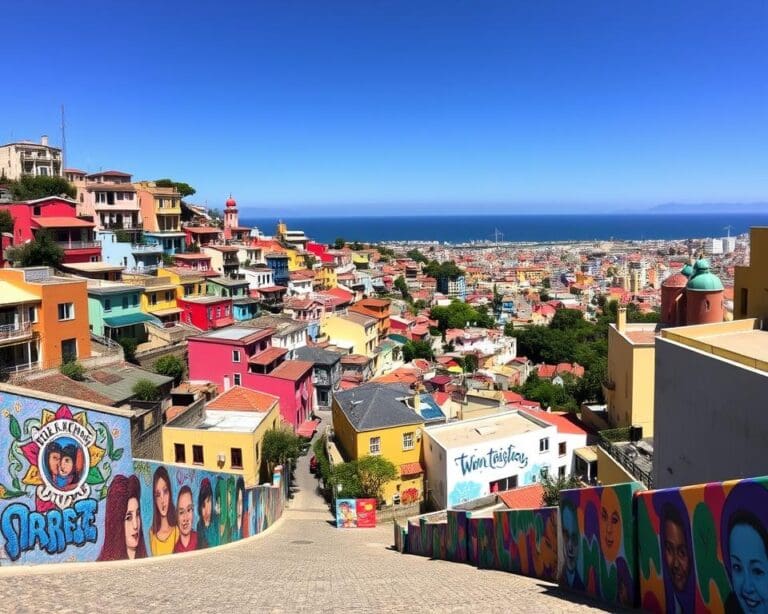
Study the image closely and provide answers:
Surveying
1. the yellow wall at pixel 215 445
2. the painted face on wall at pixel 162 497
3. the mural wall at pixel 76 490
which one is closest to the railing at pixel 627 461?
the painted face on wall at pixel 162 497

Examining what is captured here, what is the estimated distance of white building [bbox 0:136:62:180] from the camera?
6234 centimetres

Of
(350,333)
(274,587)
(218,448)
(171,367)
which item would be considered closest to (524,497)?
(218,448)

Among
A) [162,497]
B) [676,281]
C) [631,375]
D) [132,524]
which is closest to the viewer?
[132,524]

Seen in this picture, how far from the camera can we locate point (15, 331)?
24609 mm

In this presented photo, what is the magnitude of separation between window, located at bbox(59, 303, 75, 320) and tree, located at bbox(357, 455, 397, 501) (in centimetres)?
1388

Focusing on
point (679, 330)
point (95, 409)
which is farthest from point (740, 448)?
point (95, 409)

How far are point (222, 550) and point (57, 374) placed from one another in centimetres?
1478

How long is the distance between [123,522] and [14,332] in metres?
17.0

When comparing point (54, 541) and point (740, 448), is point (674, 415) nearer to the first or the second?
point (740, 448)

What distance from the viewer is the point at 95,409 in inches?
418

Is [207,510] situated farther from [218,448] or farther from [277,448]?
[277,448]

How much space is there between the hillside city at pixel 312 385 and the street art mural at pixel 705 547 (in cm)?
18

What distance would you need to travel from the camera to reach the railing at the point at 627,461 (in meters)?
17.0

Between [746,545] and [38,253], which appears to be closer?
[746,545]
